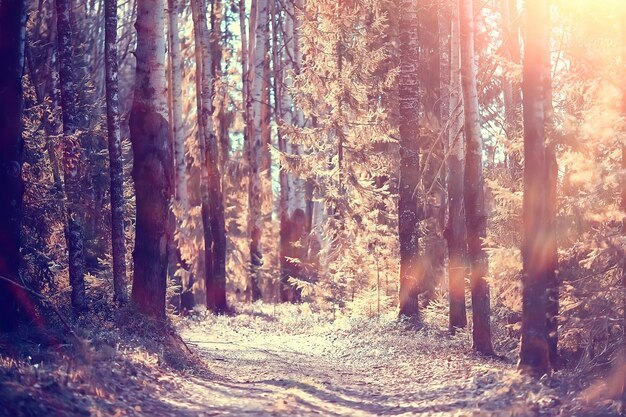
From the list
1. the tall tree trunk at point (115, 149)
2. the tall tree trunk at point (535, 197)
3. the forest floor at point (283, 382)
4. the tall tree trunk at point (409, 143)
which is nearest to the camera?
the forest floor at point (283, 382)

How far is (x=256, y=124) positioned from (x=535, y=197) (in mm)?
17322

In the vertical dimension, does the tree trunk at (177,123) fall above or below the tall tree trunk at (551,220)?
above

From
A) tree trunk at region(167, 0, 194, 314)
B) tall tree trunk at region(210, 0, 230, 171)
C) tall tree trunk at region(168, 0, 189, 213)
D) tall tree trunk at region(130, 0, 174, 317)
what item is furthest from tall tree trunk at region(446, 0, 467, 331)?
tall tree trunk at region(210, 0, 230, 171)

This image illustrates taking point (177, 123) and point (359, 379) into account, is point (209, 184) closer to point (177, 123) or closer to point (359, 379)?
point (177, 123)

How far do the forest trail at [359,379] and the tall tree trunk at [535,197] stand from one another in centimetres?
61

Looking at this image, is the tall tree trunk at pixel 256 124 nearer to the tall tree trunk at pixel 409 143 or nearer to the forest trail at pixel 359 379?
the tall tree trunk at pixel 409 143

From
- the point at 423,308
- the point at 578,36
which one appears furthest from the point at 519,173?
the point at 423,308

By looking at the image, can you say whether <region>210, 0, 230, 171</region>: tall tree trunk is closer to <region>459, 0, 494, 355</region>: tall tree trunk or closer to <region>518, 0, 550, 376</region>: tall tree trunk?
<region>459, 0, 494, 355</region>: tall tree trunk

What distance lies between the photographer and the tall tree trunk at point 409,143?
18.0 m

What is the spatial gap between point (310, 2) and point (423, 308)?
9.22m

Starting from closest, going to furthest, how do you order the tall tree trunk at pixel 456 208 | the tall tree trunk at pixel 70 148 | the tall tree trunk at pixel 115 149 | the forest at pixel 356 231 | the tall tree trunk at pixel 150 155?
the forest at pixel 356 231 → the tall tree trunk at pixel 150 155 → the tall tree trunk at pixel 70 148 → the tall tree trunk at pixel 115 149 → the tall tree trunk at pixel 456 208

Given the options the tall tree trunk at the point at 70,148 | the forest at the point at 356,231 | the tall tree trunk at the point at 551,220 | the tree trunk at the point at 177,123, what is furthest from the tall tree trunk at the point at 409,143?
the tree trunk at the point at 177,123

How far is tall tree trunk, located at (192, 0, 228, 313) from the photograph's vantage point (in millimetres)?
22625

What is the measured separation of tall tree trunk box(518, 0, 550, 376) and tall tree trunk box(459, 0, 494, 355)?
2839 mm
